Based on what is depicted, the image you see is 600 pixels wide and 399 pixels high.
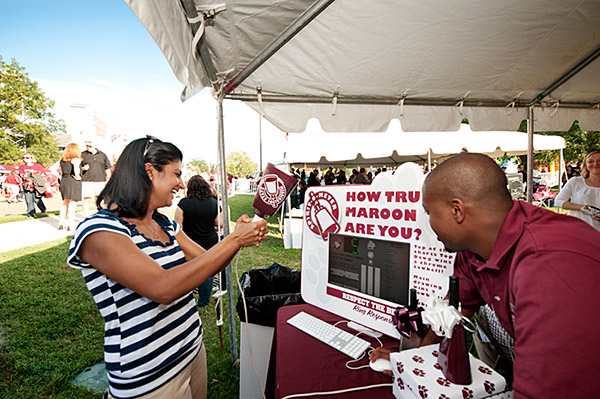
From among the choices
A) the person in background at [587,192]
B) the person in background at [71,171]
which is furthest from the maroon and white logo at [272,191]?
the person in background at [71,171]

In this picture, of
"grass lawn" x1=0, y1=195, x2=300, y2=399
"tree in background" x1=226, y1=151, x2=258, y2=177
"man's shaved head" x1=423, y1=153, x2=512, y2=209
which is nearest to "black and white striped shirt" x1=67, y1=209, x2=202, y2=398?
"man's shaved head" x1=423, y1=153, x2=512, y2=209

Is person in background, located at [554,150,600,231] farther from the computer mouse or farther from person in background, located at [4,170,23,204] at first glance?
person in background, located at [4,170,23,204]

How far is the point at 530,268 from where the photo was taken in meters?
0.69

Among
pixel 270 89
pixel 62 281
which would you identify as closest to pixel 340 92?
pixel 270 89

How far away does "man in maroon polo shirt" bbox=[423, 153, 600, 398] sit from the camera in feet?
1.91

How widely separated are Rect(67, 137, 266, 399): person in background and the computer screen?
1.71ft

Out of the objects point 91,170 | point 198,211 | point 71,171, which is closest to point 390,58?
point 198,211

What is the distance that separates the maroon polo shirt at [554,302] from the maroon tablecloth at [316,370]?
0.52 metres

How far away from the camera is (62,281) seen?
13.6 ft

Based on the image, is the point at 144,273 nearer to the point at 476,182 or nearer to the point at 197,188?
the point at 476,182

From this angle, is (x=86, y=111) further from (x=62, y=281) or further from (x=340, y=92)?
(x=340, y=92)

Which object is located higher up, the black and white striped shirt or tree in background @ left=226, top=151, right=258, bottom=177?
tree in background @ left=226, top=151, right=258, bottom=177

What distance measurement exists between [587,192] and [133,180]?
441 centimetres

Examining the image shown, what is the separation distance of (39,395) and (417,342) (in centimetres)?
287
